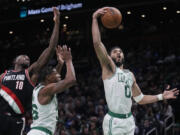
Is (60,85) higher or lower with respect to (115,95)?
higher

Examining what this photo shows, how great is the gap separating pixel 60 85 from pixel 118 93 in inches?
34.7

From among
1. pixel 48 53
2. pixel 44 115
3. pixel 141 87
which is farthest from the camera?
pixel 141 87

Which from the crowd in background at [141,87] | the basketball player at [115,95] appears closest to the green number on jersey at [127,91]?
the basketball player at [115,95]

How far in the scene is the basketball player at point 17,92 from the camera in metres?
5.34

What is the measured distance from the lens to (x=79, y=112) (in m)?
12.7

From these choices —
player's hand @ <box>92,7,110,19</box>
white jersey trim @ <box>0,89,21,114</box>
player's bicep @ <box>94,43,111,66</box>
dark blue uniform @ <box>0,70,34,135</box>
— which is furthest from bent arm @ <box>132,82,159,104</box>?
white jersey trim @ <box>0,89,21,114</box>

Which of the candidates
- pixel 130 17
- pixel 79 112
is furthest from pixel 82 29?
pixel 79 112

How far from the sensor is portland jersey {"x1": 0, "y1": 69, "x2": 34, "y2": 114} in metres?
5.46

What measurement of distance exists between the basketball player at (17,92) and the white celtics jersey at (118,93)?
0.96 meters

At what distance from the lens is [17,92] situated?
5.49 m

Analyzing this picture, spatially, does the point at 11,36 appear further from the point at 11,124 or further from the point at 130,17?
the point at 11,124

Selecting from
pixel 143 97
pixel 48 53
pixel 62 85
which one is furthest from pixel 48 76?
pixel 143 97

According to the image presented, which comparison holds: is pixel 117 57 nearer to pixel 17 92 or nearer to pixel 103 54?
pixel 103 54

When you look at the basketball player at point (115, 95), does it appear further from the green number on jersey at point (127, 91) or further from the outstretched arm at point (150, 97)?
the outstretched arm at point (150, 97)
